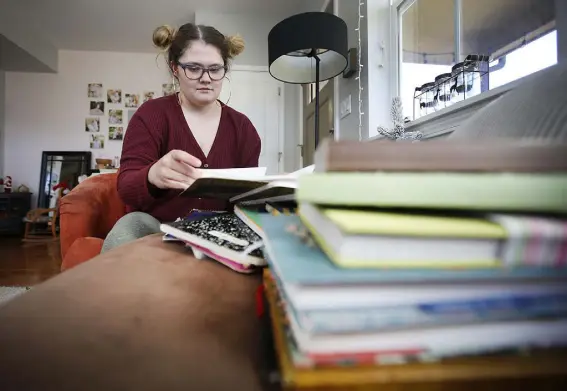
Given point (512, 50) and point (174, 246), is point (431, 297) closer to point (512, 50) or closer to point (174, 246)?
point (174, 246)

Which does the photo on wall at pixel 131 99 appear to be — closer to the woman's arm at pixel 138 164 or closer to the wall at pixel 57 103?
the wall at pixel 57 103

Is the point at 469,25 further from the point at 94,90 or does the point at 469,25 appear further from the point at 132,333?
the point at 94,90

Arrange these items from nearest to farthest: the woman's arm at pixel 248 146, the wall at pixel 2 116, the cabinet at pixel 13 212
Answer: the woman's arm at pixel 248 146
the cabinet at pixel 13 212
the wall at pixel 2 116

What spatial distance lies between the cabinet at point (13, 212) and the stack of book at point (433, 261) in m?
5.07

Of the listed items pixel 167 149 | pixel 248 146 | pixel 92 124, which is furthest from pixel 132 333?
pixel 92 124

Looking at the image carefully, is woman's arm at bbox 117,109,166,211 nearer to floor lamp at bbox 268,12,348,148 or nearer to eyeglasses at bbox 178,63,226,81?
eyeglasses at bbox 178,63,226,81

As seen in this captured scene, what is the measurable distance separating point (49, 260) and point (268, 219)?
301 cm

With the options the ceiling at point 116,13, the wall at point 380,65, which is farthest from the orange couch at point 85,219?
the ceiling at point 116,13

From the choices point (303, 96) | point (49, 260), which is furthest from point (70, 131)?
point (303, 96)

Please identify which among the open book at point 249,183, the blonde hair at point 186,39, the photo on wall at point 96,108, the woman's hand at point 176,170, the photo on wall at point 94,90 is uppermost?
the photo on wall at point 94,90

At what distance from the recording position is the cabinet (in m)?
4.04

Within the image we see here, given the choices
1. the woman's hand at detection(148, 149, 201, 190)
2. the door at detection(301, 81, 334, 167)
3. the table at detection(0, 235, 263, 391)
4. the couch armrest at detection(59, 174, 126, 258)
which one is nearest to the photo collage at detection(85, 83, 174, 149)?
the door at detection(301, 81, 334, 167)

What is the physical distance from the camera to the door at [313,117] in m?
2.85

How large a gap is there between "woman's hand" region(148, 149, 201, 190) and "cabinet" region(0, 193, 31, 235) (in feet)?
14.6
